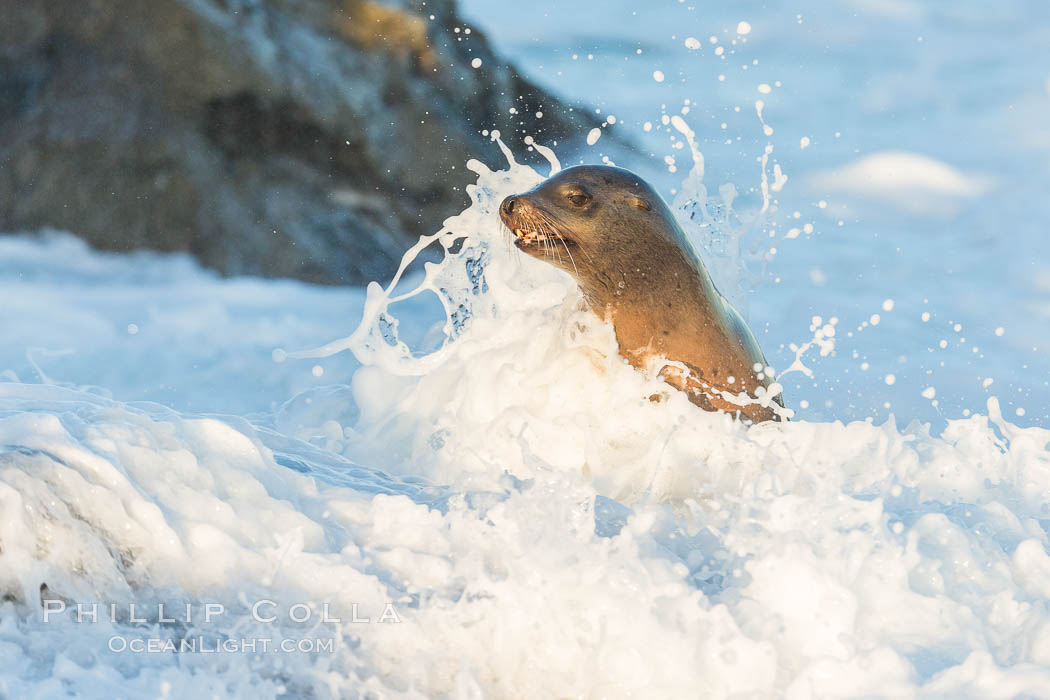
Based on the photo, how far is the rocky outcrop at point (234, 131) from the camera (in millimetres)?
6691

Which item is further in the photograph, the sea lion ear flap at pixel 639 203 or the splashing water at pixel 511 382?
the sea lion ear flap at pixel 639 203

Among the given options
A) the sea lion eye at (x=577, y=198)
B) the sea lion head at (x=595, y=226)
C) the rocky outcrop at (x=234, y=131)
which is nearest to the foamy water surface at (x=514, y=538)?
the sea lion head at (x=595, y=226)

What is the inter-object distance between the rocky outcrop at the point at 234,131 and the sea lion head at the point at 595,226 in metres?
3.61

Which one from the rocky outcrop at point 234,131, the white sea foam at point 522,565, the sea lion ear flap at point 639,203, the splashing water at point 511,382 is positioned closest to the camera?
the white sea foam at point 522,565

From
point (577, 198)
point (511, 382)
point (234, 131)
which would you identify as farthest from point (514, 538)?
point (234, 131)

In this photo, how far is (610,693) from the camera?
2.39 m

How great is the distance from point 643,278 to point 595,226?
0.69ft

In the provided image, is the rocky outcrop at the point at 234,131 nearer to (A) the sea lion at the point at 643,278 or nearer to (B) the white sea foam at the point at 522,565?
(A) the sea lion at the point at 643,278

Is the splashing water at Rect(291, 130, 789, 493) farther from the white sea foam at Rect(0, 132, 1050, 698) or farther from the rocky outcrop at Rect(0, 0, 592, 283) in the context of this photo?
the rocky outcrop at Rect(0, 0, 592, 283)

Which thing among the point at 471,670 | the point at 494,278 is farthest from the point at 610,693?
the point at 494,278

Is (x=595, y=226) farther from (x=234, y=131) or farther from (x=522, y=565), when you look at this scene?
(x=234, y=131)

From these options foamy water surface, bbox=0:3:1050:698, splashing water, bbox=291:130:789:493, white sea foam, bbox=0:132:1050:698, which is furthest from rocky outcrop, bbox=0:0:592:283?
white sea foam, bbox=0:132:1050:698

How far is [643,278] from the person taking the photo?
3449 millimetres

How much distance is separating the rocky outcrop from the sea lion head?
3615mm
